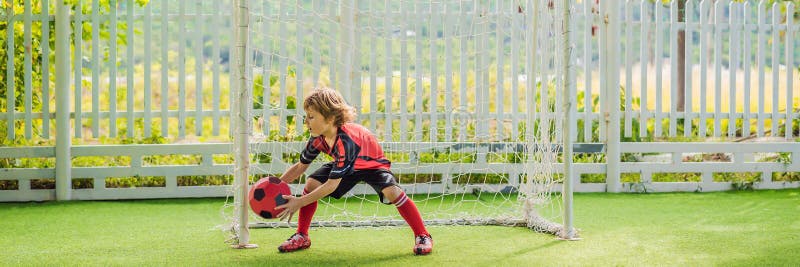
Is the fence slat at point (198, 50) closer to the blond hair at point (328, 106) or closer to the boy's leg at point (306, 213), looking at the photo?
the boy's leg at point (306, 213)

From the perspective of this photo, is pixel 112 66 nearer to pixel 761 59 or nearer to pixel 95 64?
pixel 95 64

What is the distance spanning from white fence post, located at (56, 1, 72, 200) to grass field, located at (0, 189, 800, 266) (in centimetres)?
31

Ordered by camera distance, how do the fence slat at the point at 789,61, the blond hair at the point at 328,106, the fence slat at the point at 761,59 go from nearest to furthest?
the blond hair at the point at 328,106
the fence slat at the point at 761,59
the fence slat at the point at 789,61

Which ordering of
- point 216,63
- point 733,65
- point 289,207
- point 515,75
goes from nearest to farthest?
1. point 289,207
2. point 216,63
3. point 515,75
4. point 733,65

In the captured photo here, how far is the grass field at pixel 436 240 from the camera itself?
12.5 feet

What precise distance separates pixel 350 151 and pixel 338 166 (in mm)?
82

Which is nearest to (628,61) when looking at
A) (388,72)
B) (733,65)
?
(733,65)

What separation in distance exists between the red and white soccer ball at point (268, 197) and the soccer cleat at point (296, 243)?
0.61ft

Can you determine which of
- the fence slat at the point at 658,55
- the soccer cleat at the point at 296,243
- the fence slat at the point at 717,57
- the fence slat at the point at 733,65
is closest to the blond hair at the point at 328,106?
the soccer cleat at the point at 296,243

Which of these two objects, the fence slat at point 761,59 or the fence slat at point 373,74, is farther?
the fence slat at point 761,59

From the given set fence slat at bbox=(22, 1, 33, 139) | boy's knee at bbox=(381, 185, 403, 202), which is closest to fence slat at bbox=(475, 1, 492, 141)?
boy's knee at bbox=(381, 185, 403, 202)

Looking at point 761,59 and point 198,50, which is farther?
point 761,59

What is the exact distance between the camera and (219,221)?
17.1 ft

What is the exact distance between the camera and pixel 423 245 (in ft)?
12.9
